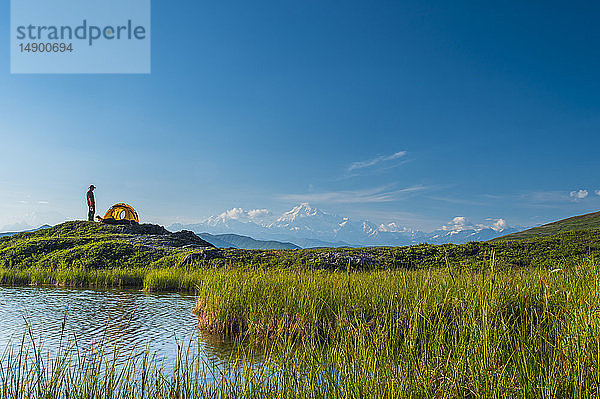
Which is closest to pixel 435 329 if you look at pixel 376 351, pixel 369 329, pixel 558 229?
pixel 369 329

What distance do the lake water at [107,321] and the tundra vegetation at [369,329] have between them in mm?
362

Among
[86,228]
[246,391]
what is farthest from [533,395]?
[86,228]

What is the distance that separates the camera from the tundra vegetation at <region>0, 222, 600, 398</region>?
12.7ft

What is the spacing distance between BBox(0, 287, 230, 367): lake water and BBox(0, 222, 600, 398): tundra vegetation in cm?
36

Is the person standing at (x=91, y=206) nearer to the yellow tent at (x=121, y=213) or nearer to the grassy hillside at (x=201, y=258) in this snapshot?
the yellow tent at (x=121, y=213)

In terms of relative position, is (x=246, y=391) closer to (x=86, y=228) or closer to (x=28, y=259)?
(x=28, y=259)

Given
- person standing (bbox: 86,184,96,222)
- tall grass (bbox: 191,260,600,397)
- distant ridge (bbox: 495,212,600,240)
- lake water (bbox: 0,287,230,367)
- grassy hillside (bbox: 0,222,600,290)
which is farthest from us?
person standing (bbox: 86,184,96,222)

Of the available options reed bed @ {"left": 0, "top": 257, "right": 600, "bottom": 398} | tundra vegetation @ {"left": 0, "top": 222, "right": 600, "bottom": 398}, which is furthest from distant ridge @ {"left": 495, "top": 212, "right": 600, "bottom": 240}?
reed bed @ {"left": 0, "top": 257, "right": 600, "bottom": 398}

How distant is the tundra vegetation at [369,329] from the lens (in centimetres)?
386

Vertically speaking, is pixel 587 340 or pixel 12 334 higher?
pixel 587 340

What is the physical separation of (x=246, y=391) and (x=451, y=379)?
5.84 ft

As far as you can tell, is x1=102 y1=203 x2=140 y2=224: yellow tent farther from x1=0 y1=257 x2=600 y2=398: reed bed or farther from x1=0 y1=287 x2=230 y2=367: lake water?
x1=0 y1=257 x2=600 y2=398: reed bed

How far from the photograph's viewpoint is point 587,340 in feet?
13.1

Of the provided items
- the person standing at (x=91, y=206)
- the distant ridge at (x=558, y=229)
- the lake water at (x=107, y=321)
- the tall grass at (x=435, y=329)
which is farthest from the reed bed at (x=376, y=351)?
the person standing at (x=91, y=206)
